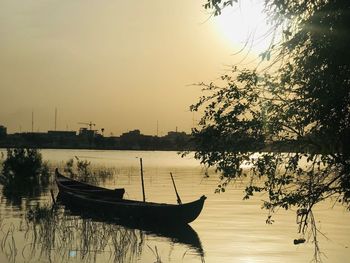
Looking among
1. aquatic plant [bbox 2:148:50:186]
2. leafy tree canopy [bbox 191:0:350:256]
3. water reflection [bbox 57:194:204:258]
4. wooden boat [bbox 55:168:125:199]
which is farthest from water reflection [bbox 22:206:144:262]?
aquatic plant [bbox 2:148:50:186]

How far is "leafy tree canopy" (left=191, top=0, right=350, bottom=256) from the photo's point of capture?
8461 mm

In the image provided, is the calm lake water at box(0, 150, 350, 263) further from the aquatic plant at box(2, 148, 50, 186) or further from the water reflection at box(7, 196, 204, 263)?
the aquatic plant at box(2, 148, 50, 186)

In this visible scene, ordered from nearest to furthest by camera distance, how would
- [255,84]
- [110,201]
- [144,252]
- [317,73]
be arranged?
1. [317,73]
2. [255,84]
3. [144,252]
4. [110,201]

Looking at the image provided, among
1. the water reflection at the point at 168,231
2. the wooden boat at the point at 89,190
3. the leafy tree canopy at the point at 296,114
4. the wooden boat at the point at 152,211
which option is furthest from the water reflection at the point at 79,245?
the wooden boat at the point at 89,190

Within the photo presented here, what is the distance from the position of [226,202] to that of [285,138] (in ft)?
121

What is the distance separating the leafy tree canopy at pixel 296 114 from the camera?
8.46m

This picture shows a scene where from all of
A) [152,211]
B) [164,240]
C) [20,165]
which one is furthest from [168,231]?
[20,165]

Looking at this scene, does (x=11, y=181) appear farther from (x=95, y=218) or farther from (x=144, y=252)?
(x=144, y=252)

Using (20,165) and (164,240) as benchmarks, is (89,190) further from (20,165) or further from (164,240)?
(20,165)

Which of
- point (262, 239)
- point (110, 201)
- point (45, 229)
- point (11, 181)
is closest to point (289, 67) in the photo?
point (45, 229)

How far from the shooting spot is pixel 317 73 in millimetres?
8859

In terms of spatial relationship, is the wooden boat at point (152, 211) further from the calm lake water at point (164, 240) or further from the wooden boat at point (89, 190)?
the wooden boat at point (89, 190)

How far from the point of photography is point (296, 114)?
10.1 m

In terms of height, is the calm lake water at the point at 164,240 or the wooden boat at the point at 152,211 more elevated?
the wooden boat at the point at 152,211
